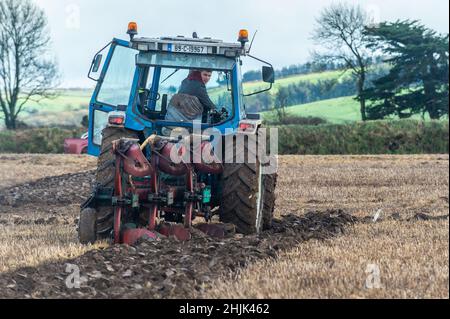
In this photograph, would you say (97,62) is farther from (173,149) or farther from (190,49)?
(173,149)

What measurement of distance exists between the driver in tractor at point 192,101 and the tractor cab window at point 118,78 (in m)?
0.83

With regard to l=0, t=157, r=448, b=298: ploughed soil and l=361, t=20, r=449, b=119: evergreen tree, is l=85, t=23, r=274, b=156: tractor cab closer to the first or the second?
l=0, t=157, r=448, b=298: ploughed soil

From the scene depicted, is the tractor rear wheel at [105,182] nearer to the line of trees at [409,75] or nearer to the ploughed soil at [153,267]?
the ploughed soil at [153,267]

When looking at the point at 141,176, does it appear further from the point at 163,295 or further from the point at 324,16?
the point at 324,16

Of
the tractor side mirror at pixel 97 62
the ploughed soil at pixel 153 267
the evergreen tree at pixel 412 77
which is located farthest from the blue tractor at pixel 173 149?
the evergreen tree at pixel 412 77

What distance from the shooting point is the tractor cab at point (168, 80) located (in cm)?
990

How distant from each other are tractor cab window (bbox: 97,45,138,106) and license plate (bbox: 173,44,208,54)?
2.72 feet

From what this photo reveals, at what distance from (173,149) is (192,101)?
1.19 metres

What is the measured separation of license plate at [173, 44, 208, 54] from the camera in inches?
390

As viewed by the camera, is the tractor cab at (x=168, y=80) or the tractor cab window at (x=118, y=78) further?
the tractor cab window at (x=118, y=78)

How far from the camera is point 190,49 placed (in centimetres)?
995

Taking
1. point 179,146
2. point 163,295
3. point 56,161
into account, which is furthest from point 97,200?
point 56,161

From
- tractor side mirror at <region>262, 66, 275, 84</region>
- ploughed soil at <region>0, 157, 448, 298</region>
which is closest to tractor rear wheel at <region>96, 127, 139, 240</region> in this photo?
ploughed soil at <region>0, 157, 448, 298</region>

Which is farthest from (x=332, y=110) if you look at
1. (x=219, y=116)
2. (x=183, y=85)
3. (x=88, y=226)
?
(x=88, y=226)
